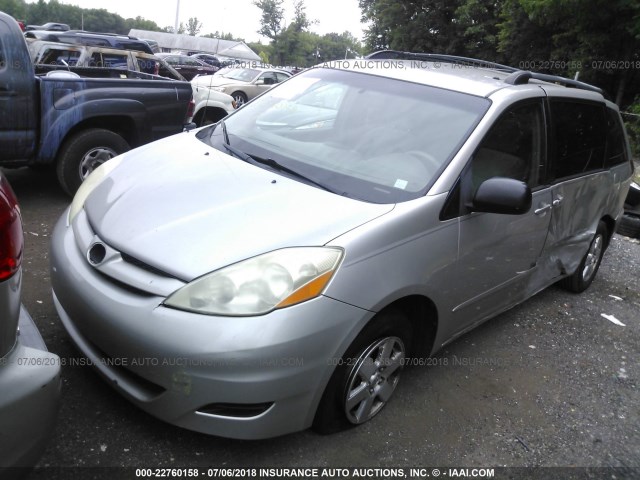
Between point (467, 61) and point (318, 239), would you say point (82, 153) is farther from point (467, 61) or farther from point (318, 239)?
point (318, 239)

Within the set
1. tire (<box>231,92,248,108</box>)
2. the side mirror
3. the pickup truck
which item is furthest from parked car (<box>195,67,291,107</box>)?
the side mirror

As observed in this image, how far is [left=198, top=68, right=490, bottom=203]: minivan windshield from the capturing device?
111 inches

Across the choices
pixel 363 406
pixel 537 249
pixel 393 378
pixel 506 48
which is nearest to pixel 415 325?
pixel 393 378

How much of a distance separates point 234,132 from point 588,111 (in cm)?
265

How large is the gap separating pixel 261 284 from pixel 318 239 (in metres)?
0.32

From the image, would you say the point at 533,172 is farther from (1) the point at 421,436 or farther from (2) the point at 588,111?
(1) the point at 421,436

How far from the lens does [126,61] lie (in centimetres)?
827

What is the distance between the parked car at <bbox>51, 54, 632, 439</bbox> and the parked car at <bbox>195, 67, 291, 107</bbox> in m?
13.2

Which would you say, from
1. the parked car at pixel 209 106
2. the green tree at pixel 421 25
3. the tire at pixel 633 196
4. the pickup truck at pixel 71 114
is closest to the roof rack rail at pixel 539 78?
the tire at pixel 633 196

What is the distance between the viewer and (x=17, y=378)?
167 centimetres

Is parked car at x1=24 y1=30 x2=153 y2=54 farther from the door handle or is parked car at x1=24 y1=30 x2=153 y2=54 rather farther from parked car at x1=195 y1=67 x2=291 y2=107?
the door handle

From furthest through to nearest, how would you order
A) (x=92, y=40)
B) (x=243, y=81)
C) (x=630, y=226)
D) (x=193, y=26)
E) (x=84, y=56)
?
(x=193, y=26), (x=243, y=81), (x=92, y=40), (x=84, y=56), (x=630, y=226)

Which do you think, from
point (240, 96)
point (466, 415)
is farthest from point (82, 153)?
point (240, 96)

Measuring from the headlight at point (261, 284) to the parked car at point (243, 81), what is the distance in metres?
14.3
